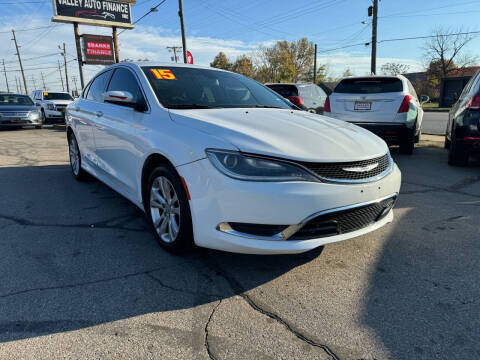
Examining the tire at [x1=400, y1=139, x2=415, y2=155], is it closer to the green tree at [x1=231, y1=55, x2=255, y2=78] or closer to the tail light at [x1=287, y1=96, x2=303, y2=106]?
the tail light at [x1=287, y1=96, x2=303, y2=106]

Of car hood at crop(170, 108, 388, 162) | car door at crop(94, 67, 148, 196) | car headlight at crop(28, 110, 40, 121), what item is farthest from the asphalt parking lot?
car headlight at crop(28, 110, 40, 121)

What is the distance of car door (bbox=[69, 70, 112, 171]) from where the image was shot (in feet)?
14.6

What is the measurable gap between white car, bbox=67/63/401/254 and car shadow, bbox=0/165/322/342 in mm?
274

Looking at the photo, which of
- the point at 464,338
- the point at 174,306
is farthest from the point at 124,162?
the point at 464,338

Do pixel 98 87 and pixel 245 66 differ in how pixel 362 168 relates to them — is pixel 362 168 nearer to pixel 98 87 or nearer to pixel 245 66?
pixel 98 87

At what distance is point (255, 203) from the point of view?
7.29ft

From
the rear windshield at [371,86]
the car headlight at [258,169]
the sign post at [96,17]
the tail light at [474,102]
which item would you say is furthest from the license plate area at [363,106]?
the sign post at [96,17]

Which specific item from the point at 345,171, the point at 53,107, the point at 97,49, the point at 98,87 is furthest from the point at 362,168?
the point at 97,49

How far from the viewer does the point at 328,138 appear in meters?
2.66

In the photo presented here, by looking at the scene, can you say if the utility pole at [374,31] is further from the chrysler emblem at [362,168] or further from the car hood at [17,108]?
the chrysler emblem at [362,168]

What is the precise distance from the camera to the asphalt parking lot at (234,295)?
190 cm

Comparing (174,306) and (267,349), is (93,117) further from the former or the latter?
(267,349)

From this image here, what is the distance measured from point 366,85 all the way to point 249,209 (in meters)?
5.85

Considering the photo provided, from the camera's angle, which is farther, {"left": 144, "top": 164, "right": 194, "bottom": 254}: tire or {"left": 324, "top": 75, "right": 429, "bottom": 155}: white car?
{"left": 324, "top": 75, "right": 429, "bottom": 155}: white car
